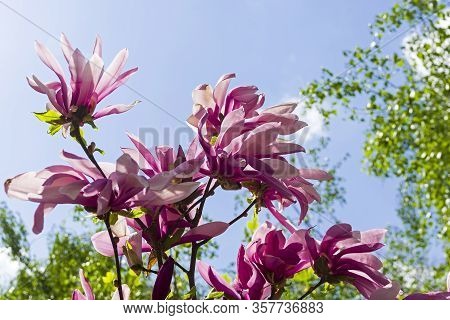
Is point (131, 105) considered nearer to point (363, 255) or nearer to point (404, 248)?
point (363, 255)

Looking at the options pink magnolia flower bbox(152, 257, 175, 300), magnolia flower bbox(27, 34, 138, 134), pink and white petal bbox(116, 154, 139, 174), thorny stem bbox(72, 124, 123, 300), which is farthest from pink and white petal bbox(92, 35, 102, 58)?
pink magnolia flower bbox(152, 257, 175, 300)

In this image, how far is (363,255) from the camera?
2.65ft

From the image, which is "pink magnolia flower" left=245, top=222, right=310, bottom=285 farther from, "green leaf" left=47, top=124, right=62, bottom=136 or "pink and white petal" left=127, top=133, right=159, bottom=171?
"green leaf" left=47, top=124, right=62, bottom=136

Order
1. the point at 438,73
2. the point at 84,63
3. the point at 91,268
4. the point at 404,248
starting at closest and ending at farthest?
the point at 84,63
the point at 91,268
the point at 438,73
the point at 404,248

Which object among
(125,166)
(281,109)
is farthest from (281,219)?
(125,166)

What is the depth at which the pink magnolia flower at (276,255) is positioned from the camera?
0.79 m

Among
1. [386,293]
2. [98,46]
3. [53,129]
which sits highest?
[98,46]

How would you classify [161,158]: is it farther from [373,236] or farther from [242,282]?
[373,236]

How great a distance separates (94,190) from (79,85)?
0.68 ft

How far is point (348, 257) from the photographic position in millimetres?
812

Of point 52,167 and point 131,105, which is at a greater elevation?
point 131,105
